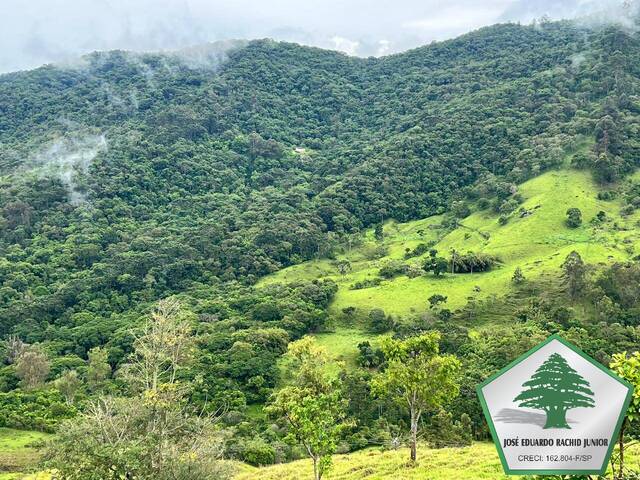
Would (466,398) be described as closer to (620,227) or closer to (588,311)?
(588,311)

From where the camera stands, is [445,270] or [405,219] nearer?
[445,270]

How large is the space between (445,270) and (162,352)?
69698mm

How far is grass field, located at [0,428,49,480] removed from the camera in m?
40.8

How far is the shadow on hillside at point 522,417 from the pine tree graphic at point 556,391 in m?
0.07

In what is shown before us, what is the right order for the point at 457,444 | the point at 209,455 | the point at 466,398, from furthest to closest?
the point at 466,398 → the point at 457,444 → the point at 209,455

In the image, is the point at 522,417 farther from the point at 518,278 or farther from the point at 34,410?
the point at 518,278

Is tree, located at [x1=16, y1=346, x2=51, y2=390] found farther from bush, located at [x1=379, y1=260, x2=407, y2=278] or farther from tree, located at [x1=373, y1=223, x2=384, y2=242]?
tree, located at [x1=373, y1=223, x2=384, y2=242]

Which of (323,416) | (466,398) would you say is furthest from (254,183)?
(323,416)

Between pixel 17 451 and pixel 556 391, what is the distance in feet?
170

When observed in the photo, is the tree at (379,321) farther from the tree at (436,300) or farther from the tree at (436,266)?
the tree at (436,266)

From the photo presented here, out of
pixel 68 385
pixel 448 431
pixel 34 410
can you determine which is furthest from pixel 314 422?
pixel 68 385

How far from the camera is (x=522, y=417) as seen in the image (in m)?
6.14

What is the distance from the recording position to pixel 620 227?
8806 cm

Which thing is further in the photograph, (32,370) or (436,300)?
(436,300)
